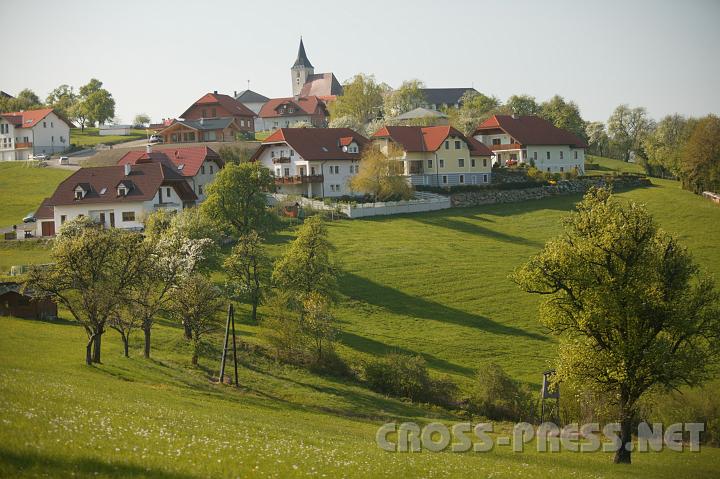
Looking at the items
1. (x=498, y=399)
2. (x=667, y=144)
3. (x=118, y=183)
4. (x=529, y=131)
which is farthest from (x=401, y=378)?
(x=667, y=144)

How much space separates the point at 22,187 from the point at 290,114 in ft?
227

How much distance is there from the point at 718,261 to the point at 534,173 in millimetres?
33289

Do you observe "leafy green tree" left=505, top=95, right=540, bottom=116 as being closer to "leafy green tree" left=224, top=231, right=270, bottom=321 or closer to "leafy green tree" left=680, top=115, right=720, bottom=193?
"leafy green tree" left=680, top=115, right=720, bottom=193

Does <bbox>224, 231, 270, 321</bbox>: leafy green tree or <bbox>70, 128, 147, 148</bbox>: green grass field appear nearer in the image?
<bbox>224, 231, 270, 321</bbox>: leafy green tree

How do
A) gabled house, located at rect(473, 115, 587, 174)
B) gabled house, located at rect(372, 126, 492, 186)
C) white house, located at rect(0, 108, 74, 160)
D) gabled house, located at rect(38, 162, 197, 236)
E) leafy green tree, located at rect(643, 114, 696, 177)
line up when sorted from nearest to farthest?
gabled house, located at rect(38, 162, 197, 236) < gabled house, located at rect(372, 126, 492, 186) < gabled house, located at rect(473, 115, 587, 174) < leafy green tree, located at rect(643, 114, 696, 177) < white house, located at rect(0, 108, 74, 160)

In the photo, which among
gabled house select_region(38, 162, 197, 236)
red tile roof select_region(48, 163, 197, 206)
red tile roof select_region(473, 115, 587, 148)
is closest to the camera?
gabled house select_region(38, 162, 197, 236)

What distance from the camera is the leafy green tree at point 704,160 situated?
318 feet

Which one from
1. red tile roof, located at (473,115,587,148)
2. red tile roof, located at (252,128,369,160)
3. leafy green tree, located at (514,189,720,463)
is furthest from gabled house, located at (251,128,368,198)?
leafy green tree, located at (514,189,720,463)

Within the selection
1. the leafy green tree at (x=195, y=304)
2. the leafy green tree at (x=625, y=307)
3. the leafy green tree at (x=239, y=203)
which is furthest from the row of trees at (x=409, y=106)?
the leafy green tree at (x=625, y=307)

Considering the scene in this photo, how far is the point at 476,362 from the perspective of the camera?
157ft

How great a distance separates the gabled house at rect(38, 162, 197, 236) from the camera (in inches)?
2901

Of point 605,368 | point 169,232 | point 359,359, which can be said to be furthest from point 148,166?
point 605,368

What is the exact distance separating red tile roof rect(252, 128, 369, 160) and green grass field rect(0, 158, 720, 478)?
43.1 ft

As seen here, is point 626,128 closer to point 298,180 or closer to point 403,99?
point 403,99
